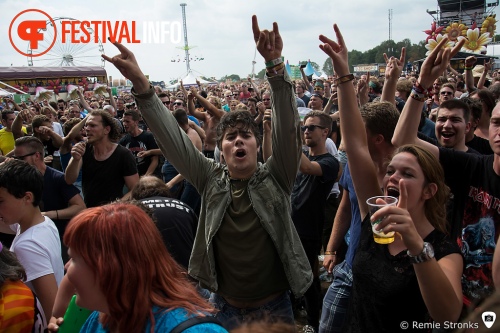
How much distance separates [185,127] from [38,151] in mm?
2189

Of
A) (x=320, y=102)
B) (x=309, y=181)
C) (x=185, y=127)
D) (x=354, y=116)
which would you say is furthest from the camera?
(x=320, y=102)

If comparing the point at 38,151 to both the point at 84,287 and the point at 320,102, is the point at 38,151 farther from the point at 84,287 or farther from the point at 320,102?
the point at 320,102

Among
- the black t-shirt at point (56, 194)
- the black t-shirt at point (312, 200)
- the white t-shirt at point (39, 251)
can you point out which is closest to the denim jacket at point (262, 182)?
the white t-shirt at point (39, 251)

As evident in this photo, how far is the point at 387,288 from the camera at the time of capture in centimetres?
167

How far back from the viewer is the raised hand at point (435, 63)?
213cm

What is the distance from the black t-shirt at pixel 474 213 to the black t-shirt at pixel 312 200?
139 centimetres

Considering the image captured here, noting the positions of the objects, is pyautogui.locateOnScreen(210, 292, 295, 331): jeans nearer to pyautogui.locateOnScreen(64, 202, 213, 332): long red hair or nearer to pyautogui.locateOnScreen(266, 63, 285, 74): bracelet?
pyautogui.locateOnScreen(64, 202, 213, 332): long red hair

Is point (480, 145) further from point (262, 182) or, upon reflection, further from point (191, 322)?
point (191, 322)

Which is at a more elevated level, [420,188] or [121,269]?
[420,188]

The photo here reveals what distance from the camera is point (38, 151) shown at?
12.4 feet

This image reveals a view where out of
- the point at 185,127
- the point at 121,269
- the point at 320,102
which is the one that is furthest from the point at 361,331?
the point at 320,102

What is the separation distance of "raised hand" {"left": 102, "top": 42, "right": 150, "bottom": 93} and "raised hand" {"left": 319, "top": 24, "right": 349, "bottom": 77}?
0.94 m

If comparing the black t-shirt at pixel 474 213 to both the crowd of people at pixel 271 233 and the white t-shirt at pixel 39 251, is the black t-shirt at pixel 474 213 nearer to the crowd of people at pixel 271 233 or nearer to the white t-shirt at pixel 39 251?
the crowd of people at pixel 271 233

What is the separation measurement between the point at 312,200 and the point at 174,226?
1391 mm
